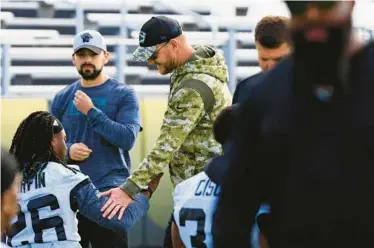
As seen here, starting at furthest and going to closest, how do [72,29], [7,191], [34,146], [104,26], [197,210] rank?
[104,26] → [72,29] → [34,146] → [197,210] → [7,191]

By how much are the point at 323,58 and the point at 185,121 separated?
11.0 ft

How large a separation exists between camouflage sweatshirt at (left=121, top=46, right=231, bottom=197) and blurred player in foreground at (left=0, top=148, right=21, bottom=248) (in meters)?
2.46

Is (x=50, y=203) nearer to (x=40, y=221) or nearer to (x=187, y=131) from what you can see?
(x=40, y=221)

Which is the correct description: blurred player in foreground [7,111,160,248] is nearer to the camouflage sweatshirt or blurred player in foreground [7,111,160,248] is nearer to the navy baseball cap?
the camouflage sweatshirt

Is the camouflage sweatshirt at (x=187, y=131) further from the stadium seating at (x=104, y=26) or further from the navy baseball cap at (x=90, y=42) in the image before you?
the stadium seating at (x=104, y=26)

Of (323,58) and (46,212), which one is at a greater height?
(323,58)

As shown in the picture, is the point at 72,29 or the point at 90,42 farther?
the point at 72,29

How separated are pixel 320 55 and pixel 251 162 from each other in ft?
1.34

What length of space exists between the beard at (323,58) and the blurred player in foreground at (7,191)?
44.1 inches

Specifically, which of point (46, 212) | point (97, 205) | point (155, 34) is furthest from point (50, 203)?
point (155, 34)

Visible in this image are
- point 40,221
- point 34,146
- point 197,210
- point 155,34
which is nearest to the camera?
point 197,210

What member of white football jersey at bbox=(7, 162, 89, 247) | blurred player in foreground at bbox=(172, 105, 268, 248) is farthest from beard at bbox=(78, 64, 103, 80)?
blurred player in foreground at bbox=(172, 105, 268, 248)

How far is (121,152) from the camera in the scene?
7875 mm

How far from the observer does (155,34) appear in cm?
678
